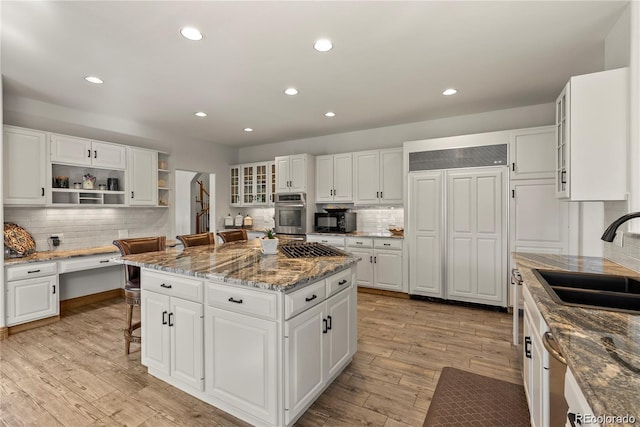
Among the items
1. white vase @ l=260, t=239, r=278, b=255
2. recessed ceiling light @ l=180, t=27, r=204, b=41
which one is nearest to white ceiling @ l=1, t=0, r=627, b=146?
recessed ceiling light @ l=180, t=27, r=204, b=41

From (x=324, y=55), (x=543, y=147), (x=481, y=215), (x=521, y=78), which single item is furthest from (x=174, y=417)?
(x=543, y=147)

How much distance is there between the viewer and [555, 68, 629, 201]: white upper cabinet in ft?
6.61

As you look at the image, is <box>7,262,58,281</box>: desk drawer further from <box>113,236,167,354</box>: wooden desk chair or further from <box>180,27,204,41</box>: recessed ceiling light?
<box>180,27,204,41</box>: recessed ceiling light

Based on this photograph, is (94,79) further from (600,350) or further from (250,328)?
(600,350)

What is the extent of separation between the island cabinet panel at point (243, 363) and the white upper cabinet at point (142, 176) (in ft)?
11.6

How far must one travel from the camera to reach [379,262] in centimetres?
459

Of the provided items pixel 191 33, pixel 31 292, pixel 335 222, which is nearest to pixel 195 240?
pixel 31 292

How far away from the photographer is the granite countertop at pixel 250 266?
5.69 ft

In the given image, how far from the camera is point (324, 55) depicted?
2.62 m

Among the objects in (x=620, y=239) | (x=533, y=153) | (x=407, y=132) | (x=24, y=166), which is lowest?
(x=620, y=239)

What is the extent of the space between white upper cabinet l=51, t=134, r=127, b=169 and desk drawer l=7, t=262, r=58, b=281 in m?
1.31

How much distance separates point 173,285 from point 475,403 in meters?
2.29

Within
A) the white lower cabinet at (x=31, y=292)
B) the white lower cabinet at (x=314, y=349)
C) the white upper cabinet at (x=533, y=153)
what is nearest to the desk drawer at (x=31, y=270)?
the white lower cabinet at (x=31, y=292)

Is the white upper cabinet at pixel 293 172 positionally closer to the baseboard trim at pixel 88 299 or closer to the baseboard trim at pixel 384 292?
the baseboard trim at pixel 384 292
